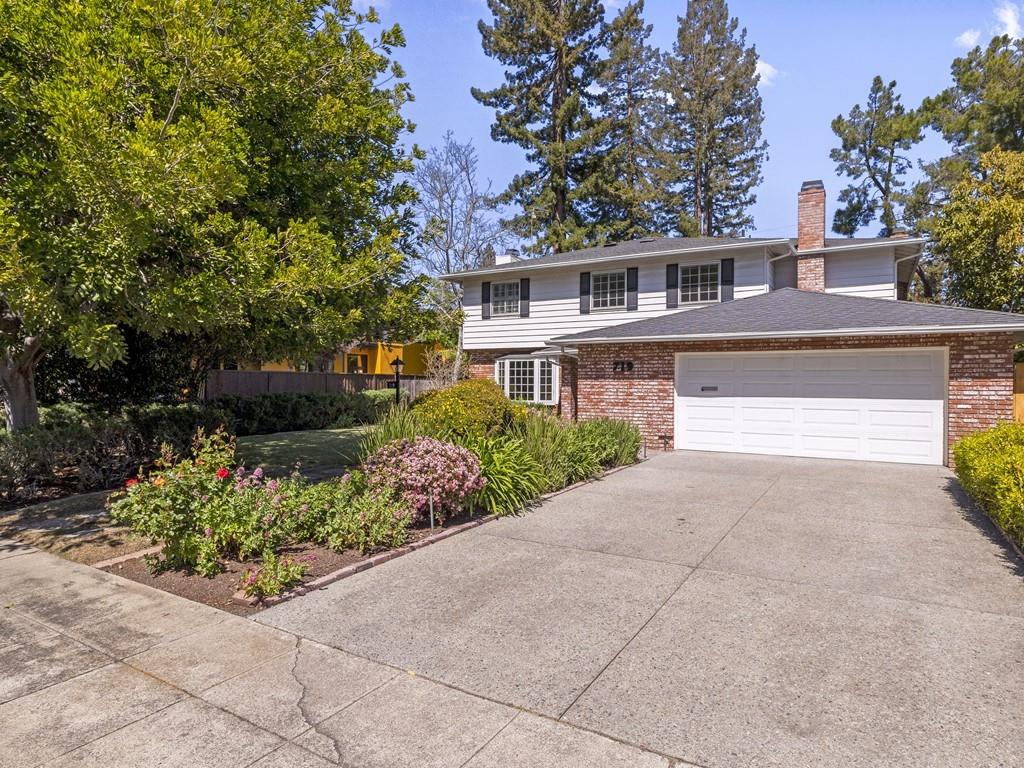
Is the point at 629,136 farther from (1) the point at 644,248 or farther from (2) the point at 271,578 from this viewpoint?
(2) the point at 271,578

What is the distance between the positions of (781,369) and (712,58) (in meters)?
27.6

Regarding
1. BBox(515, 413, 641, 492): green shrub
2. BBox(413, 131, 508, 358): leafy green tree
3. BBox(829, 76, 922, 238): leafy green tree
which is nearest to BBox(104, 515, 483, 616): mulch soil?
BBox(515, 413, 641, 492): green shrub

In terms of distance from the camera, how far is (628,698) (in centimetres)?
310

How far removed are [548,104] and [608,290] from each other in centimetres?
1689

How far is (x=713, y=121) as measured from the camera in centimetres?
3247

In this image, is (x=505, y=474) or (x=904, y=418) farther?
(x=904, y=418)

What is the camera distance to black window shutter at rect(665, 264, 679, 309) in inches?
636

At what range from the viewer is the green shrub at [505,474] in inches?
286

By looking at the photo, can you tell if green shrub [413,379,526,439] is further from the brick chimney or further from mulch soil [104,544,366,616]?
the brick chimney

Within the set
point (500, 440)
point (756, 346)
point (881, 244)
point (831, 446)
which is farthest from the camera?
point (881, 244)

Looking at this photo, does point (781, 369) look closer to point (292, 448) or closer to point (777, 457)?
point (777, 457)

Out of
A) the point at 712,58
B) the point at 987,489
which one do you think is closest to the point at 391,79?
the point at 987,489

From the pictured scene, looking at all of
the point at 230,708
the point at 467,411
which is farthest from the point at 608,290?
the point at 230,708

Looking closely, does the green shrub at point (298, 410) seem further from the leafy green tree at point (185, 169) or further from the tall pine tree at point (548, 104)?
the tall pine tree at point (548, 104)
